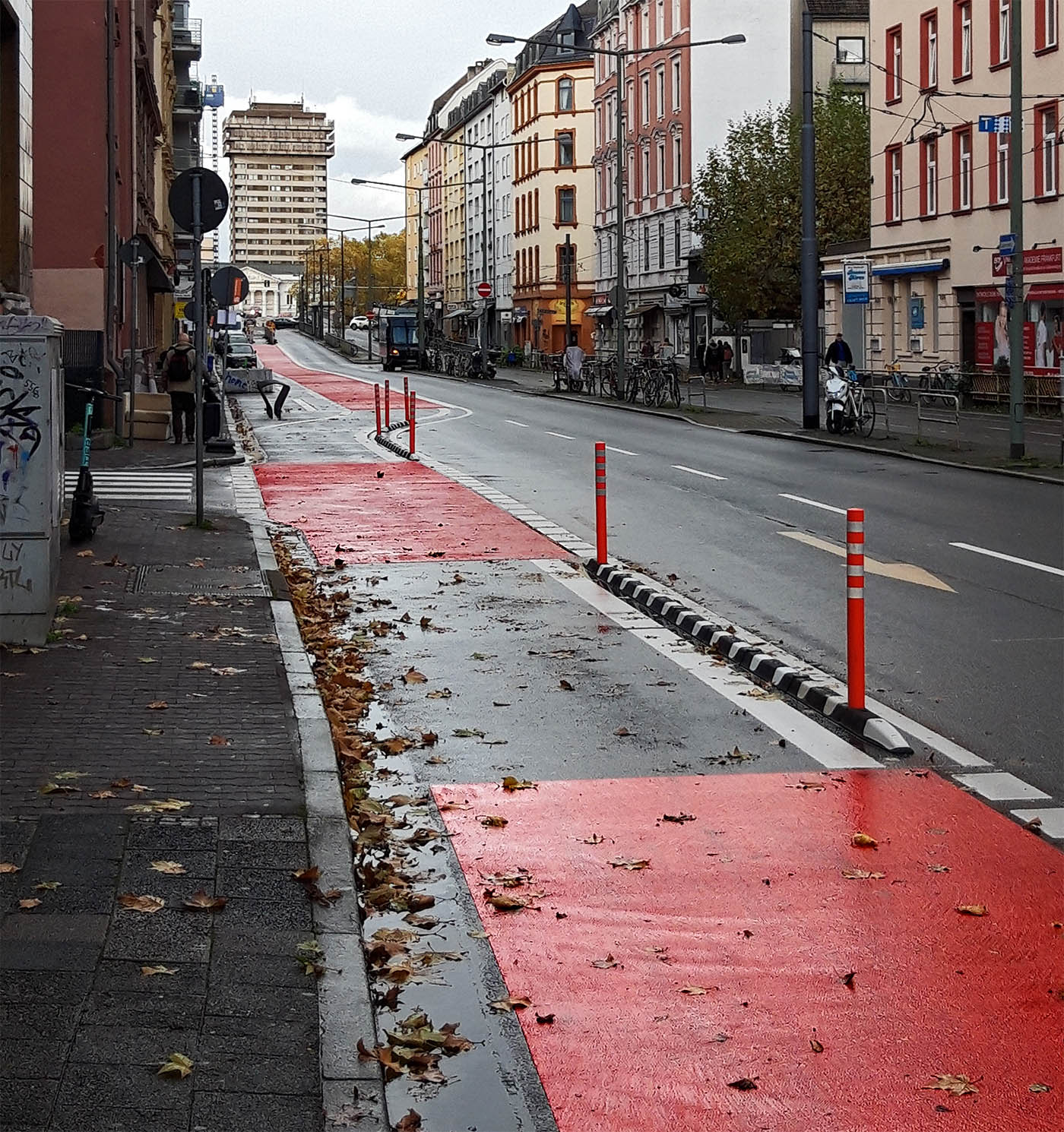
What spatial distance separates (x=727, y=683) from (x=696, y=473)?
49.7ft

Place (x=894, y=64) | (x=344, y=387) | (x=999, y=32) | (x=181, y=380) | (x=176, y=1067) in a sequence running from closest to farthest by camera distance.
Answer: (x=176, y=1067), (x=181, y=380), (x=999, y=32), (x=894, y=64), (x=344, y=387)

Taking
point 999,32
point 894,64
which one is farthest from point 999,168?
point 894,64

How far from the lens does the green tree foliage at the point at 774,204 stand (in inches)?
2482

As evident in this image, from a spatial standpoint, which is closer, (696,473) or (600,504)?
(600,504)

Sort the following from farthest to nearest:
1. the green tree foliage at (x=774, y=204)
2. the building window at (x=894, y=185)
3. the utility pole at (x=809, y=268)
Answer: the green tree foliage at (x=774, y=204) < the building window at (x=894, y=185) < the utility pole at (x=809, y=268)

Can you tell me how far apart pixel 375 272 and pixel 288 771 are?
158m

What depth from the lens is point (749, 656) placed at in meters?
10.5

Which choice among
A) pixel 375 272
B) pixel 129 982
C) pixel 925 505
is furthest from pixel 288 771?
pixel 375 272

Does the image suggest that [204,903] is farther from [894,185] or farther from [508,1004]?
[894,185]

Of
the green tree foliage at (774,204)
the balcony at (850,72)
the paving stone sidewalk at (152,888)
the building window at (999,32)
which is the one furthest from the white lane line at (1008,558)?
the balcony at (850,72)

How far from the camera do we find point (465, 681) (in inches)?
398

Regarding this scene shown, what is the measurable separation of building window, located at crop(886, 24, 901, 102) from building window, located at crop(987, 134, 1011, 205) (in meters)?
6.44

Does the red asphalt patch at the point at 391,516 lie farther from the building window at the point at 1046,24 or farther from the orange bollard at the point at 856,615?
the building window at the point at 1046,24

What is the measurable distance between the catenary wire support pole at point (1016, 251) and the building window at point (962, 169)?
23.3 meters
